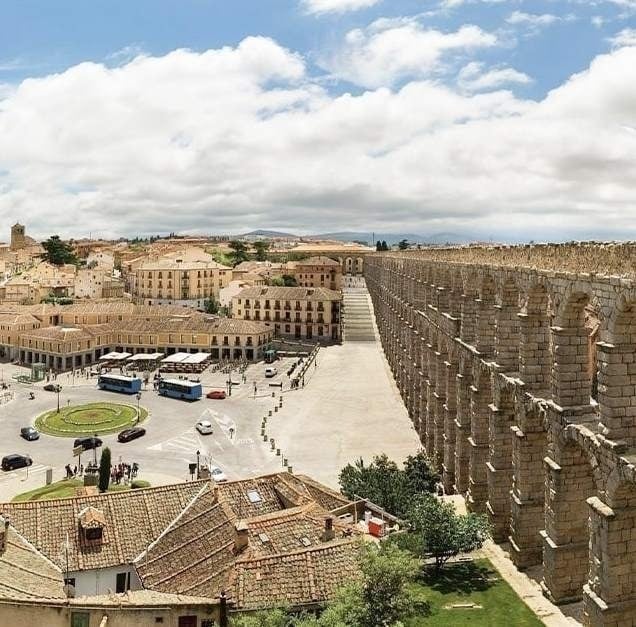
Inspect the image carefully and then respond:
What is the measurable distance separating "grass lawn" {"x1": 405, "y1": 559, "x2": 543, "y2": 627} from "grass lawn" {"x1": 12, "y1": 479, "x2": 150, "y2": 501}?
19.6 meters

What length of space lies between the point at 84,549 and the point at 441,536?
530 inches

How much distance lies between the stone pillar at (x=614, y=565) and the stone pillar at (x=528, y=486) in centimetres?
623

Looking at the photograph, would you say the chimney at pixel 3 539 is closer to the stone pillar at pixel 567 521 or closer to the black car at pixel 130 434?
the stone pillar at pixel 567 521

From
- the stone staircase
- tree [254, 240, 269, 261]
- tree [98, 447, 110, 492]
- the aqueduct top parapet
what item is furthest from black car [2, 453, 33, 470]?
tree [254, 240, 269, 261]

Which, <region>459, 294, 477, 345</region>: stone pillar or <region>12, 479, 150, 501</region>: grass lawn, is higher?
<region>459, 294, 477, 345</region>: stone pillar

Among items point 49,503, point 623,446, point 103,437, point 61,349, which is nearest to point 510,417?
point 623,446

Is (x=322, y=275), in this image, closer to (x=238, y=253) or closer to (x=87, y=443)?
(x=238, y=253)

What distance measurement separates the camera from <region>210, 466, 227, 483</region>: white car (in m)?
39.6

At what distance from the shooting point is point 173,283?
11744cm

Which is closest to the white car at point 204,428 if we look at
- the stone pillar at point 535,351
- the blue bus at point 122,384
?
the blue bus at point 122,384

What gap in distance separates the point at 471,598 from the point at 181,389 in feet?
150

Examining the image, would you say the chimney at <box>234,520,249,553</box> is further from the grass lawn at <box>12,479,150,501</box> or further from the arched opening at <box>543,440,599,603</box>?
the grass lawn at <box>12,479,150,501</box>

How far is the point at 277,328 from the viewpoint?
331 feet

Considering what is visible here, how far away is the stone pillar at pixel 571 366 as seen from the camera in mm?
19812
